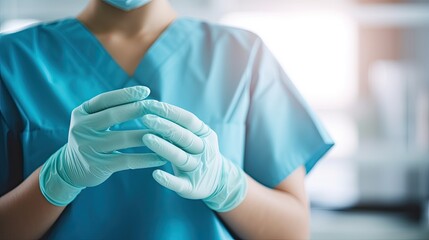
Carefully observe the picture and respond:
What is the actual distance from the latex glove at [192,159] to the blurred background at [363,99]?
62 centimetres

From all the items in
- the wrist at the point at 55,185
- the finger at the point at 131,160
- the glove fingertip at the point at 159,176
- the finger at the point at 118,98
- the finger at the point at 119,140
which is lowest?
the wrist at the point at 55,185

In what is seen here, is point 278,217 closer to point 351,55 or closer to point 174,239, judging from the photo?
point 174,239

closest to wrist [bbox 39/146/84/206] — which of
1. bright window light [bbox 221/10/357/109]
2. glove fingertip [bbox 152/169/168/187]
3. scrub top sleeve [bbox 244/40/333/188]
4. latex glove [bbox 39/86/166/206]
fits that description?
latex glove [bbox 39/86/166/206]

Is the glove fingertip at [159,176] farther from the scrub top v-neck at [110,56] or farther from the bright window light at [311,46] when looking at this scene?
the bright window light at [311,46]

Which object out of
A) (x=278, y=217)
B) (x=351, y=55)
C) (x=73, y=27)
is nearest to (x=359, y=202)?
(x=351, y=55)

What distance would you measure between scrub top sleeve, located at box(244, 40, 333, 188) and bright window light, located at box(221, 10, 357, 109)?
398 mm

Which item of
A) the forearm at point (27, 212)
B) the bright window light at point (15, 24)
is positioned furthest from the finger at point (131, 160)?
the bright window light at point (15, 24)

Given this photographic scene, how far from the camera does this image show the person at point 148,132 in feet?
2.01

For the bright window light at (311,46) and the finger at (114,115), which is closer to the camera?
the finger at (114,115)

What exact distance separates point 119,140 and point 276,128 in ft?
0.81

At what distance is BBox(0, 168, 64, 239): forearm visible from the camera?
650mm

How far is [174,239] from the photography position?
0.69 m

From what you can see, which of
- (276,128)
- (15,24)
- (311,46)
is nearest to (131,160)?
(276,128)

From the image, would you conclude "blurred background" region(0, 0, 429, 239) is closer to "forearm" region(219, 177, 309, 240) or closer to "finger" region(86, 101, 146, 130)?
"forearm" region(219, 177, 309, 240)
